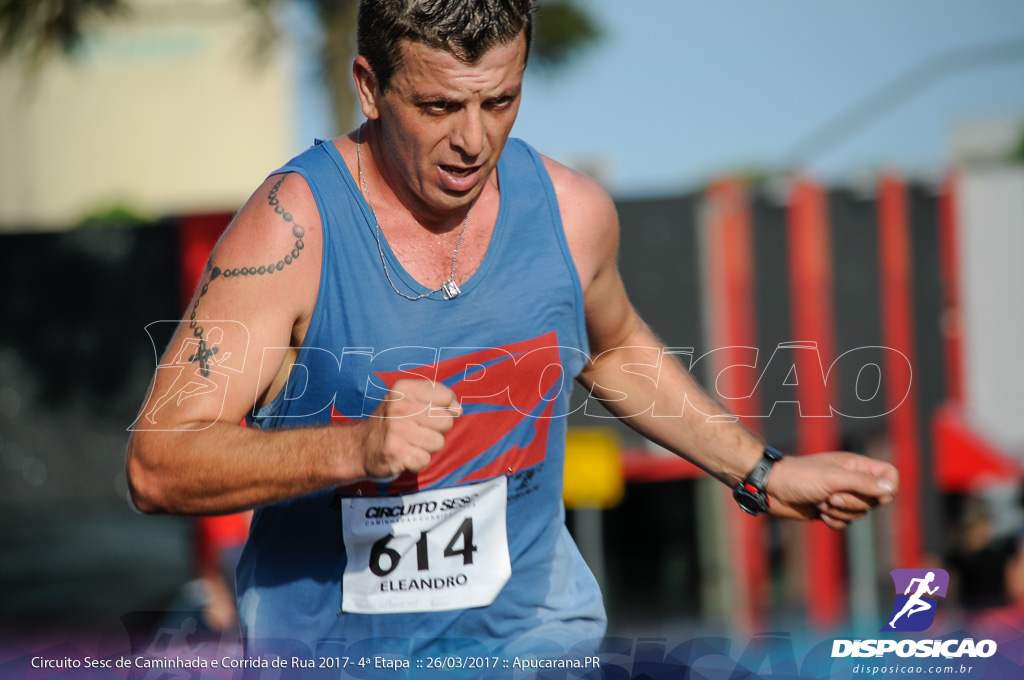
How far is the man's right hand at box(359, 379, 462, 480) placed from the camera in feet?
5.76

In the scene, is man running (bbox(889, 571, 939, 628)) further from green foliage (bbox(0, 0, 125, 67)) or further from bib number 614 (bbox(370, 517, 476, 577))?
green foliage (bbox(0, 0, 125, 67))

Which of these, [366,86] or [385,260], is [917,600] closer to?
[385,260]

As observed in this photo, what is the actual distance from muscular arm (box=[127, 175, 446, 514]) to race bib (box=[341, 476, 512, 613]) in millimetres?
418

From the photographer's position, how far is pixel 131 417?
7.65 m

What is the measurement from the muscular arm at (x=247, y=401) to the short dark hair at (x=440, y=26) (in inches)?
15.4

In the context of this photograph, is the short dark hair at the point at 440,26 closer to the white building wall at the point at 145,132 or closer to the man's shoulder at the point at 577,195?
the man's shoulder at the point at 577,195

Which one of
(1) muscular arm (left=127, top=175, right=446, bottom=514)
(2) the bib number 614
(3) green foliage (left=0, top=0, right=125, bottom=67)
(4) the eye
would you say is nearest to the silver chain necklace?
(1) muscular arm (left=127, top=175, right=446, bottom=514)

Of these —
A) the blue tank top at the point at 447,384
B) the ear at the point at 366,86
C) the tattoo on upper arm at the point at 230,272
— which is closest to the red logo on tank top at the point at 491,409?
the blue tank top at the point at 447,384

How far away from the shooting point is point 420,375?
224 cm

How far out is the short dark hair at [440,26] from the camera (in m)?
2.08

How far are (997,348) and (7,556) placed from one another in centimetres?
1683

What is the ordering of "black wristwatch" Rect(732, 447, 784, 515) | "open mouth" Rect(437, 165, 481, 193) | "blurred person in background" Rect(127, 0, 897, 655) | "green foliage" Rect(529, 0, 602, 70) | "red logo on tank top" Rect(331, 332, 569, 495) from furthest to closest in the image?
"green foliage" Rect(529, 0, 602, 70), "black wristwatch" Rect(732, 447, 784, 515), "red logo on tank top" Rect(331, 332, 569, 495), "open mouth" Rect(437, 165, 481, 193), "blurred person in background" Rect(127, 0, 897, 655)

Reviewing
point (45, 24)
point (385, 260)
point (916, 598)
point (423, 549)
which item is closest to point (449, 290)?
point (385, 260)

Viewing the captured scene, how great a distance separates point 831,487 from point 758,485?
0.69ft
